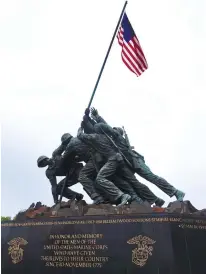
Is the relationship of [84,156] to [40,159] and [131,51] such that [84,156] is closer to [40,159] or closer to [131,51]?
[40,159]

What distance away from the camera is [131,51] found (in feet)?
→ 40.7

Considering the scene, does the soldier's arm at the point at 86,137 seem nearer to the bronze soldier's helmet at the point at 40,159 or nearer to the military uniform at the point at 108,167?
the military uniform at the point at 108,167

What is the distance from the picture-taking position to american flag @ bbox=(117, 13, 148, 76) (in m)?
12.3

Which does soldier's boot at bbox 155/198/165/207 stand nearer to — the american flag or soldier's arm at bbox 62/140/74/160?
soldier's arm at bbox 62/140/74/160

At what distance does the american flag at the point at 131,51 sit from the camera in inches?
485

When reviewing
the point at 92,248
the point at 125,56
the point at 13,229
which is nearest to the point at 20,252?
the point at 13,229

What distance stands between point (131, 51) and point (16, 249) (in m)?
6.58

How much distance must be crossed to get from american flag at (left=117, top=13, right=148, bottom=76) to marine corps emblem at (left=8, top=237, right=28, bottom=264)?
19.1 ft

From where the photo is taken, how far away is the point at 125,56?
40.7 feet

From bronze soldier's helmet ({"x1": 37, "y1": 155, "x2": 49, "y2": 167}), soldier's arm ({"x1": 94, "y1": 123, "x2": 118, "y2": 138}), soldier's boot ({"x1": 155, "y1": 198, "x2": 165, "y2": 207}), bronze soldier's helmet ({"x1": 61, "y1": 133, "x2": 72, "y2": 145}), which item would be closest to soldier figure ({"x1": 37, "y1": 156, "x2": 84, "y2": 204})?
bronze soldier's helmet ({"x1": 37, "y1": 155, "x2": 49, "y2": 167})

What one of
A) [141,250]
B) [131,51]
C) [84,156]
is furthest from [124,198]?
[131,51]

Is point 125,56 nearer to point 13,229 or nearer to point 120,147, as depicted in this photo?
point 120,147

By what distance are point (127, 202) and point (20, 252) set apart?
9.92ft

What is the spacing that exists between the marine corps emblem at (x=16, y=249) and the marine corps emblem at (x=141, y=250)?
3.02 meters
